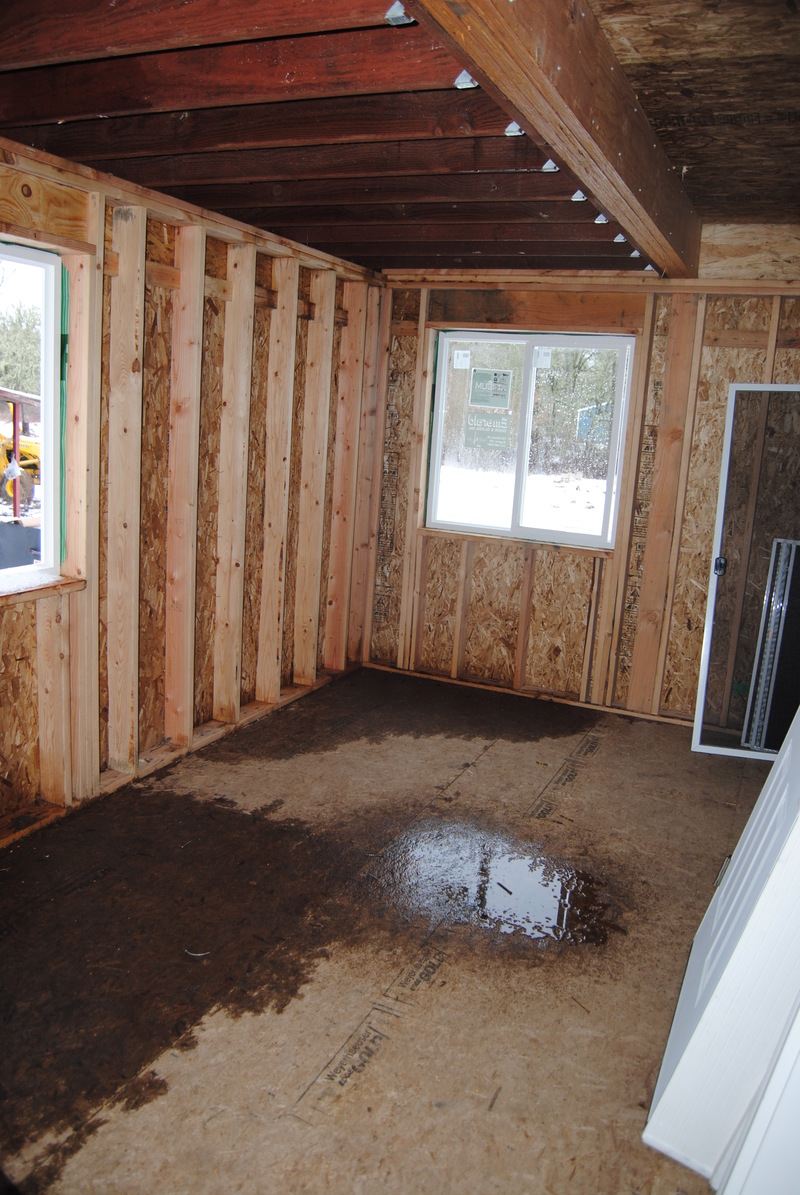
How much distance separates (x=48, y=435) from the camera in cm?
362

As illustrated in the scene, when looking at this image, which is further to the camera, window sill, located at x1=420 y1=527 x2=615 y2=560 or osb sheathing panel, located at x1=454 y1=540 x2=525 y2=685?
osb sheathing panel, located at x1=454 y1=540 x2=525 y2=685

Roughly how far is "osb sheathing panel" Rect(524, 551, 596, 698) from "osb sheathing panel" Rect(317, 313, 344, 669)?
140 cm

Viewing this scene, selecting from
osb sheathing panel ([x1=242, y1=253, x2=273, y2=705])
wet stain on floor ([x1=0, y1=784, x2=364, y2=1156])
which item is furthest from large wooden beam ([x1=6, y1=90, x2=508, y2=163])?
wet stain on floor ([x1=0, y1=784, x2=364, y2=1156])

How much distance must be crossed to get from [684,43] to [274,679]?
375 centimetres

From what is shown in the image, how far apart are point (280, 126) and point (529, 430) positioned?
10.0ft

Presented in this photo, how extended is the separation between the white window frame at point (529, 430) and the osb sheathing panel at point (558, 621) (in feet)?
0.49

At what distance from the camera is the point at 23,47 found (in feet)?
7.93

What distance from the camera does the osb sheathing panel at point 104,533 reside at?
3.74 meters

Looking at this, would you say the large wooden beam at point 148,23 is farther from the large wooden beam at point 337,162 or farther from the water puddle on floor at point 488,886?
the water puddle on floor at point 488,886

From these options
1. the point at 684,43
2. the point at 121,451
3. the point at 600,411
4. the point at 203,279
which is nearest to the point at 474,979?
the point at 121,451

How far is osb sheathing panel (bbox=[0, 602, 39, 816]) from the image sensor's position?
11.3ft

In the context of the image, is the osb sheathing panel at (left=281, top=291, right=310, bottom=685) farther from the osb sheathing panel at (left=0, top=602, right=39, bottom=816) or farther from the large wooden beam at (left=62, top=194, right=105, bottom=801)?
the osb sheathing panel at (left=0, top=602, right=39, bottom=816)

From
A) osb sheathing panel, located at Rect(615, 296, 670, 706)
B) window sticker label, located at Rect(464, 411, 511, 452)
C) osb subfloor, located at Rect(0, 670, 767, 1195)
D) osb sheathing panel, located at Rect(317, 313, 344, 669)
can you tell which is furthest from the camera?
window sticker label, located at Rect(464, 411, 511, 452)

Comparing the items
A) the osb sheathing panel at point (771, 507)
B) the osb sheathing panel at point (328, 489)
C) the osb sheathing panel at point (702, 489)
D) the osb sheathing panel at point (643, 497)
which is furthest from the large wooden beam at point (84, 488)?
the osb sheathing panel at point (771, 507)
